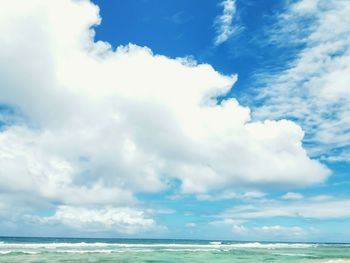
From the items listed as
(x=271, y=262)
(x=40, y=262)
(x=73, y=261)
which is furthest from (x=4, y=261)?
(x=271, y=262)

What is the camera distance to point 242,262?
32656 mm

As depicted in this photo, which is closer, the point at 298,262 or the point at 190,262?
the point at 298,262

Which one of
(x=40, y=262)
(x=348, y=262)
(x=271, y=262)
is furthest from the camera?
(x=271, y=262)

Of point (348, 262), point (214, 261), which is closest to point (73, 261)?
point (214, 261)

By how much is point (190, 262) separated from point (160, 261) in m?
2.48

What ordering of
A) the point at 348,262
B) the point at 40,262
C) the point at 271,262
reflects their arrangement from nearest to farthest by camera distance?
the point at 348,262 < the point at 40,262 < the point at 271,262

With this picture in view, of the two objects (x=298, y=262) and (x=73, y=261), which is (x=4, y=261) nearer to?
(x=73, y=261)

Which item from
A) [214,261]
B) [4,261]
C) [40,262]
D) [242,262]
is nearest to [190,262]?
[214,261]

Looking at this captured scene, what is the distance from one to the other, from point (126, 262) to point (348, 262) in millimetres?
16056

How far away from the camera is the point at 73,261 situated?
99.0ft

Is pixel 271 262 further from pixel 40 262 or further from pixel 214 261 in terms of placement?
pixel 40 262

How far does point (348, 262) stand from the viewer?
89.9 feet

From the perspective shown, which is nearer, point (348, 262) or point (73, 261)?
point (348, 262)

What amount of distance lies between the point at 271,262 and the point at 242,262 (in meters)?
2.34
